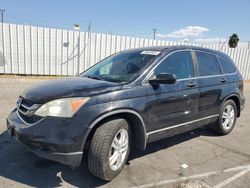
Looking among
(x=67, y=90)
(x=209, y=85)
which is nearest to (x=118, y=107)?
(x=67, y=90)

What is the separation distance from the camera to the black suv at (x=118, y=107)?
2875 millimetres

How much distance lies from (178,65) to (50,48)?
369 inches

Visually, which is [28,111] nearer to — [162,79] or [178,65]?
[162,79]

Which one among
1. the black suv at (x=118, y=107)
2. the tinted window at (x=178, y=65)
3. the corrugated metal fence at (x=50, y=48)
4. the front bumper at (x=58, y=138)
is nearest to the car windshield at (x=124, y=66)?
the black suv at (x=118, y=107)

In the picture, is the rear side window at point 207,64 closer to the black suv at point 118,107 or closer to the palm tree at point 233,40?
the black suv at point 118,107

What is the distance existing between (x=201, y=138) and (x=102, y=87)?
9.48 feet

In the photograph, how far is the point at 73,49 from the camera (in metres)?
12.7

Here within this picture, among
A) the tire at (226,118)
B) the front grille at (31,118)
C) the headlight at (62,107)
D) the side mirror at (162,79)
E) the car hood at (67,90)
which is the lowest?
the tire at (226,118)

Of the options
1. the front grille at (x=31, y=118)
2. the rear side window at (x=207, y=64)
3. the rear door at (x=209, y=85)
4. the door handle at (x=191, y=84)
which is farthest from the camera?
the rear side window at (x=207, y=64)

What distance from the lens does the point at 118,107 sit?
312 centimetres

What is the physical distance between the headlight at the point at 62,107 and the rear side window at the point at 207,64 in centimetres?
257

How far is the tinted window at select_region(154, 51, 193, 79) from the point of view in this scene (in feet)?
12.7

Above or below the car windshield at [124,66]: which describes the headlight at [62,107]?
below

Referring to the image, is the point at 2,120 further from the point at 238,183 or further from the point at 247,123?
the point at 247,123
